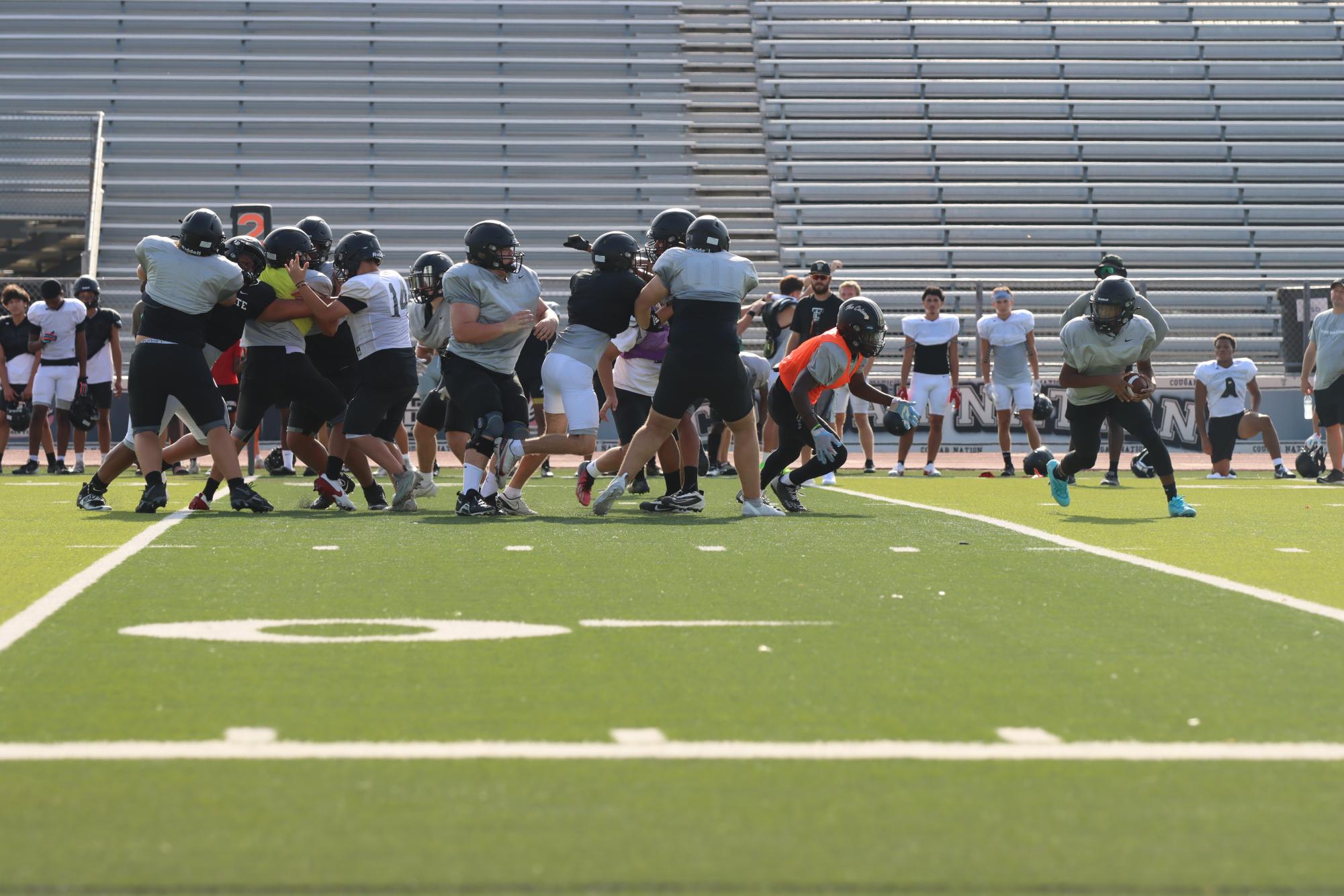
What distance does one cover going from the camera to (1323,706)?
12.9 ft

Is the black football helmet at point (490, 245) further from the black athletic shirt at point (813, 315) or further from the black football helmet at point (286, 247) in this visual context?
the black athletic shirt at point (813, 315)

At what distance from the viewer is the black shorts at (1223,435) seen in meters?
15.7

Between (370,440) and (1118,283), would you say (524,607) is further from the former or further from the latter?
(1118,283)

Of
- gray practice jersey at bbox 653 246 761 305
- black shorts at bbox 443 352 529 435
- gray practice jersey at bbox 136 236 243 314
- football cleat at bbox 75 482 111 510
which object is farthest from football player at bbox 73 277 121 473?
gray practice jersey at bbox 653 246 761 305

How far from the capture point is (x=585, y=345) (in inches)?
381

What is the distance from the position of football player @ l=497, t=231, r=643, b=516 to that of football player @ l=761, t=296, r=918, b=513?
3.74 ft

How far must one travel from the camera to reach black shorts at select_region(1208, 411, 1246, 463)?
51.6 feet

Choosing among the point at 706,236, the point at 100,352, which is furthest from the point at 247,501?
the point at 100,352

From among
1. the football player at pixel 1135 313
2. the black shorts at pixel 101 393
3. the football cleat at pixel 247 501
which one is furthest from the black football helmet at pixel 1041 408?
the black shorts at pixel 101 393

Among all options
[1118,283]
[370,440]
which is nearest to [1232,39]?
[1118,283]

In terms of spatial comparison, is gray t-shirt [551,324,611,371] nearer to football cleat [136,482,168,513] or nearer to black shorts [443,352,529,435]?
black shorts [443,352,529,435]

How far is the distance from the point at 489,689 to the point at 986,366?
44.8 feet

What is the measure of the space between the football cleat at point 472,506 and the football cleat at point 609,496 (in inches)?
24.1

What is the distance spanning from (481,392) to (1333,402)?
8420mm
